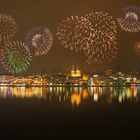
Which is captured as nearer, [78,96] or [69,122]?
[69,122]

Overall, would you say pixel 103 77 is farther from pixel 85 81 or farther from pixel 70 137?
pixel 70 137

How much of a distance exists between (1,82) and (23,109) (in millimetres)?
48182

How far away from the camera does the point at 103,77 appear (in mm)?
74625

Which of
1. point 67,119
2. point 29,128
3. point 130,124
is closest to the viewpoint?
point 29,128

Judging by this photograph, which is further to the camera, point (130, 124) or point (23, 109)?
point (23, 109)

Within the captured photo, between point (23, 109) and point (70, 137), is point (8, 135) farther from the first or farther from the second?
point (23, 109)

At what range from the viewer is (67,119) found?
66.3 ft

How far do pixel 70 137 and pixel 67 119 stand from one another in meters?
4.89

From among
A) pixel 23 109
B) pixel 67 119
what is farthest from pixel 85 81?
pixel 67 119

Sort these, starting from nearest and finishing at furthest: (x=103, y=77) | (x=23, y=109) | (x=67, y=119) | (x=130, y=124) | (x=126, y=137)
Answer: (x=126, y=137) < (x=130, y=124) < (x=67, y=119) < (x=23, y=109) < (x=103, y=77)

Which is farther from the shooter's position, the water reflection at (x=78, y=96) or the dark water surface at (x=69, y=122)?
the water reflection at (x=78, y=96)

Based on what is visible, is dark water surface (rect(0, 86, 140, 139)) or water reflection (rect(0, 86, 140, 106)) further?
water reflection (rect(0, 86, 140, 106))

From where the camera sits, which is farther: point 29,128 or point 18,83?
point 18,83

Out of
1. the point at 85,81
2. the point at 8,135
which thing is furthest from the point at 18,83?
the point at 8,135
